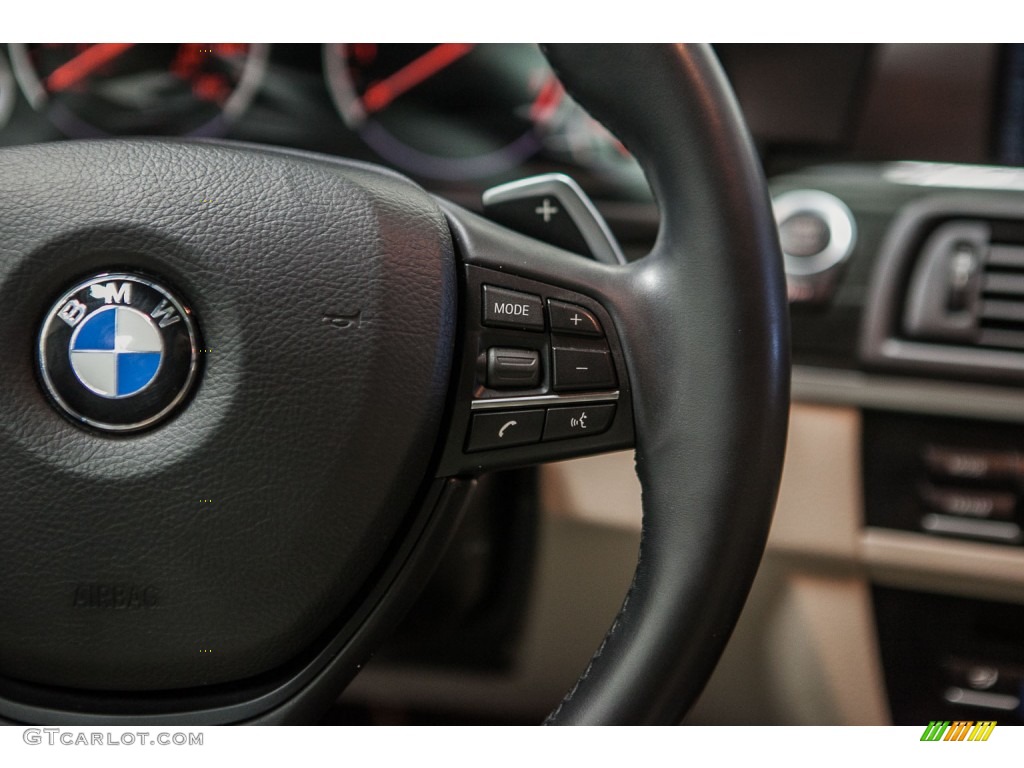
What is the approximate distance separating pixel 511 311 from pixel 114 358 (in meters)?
0.21

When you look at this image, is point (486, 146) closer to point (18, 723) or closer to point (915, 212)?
point (915, 212)

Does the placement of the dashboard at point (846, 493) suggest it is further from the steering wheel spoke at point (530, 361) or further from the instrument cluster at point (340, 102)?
the steering wheel spoke at point (530, 361)

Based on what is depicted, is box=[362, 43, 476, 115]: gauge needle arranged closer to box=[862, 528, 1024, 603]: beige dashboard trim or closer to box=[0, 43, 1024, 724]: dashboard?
box=[0, 43, 1024, 724]: dashboard

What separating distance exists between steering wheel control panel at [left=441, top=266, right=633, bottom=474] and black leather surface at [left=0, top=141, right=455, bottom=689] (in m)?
0.02

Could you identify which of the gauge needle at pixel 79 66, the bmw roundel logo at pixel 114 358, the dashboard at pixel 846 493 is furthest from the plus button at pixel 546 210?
the gauge needle at pixel 79 66

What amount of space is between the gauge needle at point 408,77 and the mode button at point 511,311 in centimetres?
95

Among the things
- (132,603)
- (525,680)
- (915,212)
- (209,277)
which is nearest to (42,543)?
(132,603)

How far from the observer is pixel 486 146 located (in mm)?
1377

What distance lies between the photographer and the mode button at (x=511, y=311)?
527 mm

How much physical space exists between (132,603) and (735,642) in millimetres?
784

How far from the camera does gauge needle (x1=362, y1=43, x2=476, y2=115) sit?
138 centimetres
